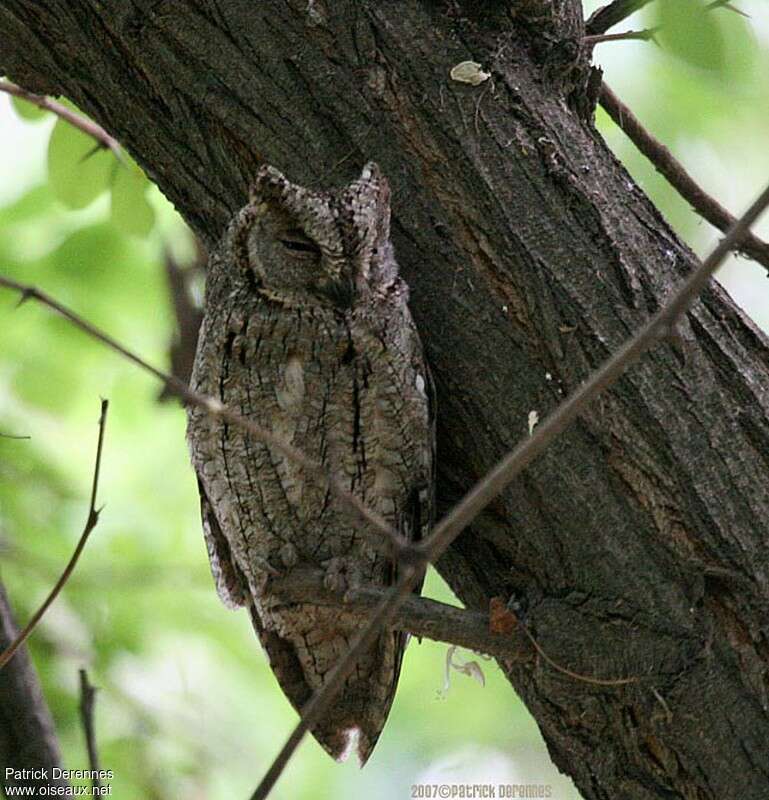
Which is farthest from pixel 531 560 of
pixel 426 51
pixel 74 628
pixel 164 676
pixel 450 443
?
pixel 164 676

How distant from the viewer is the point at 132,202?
3.23 meters

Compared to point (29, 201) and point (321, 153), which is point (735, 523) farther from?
point (29, 201)

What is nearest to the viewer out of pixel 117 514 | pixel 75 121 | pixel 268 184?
pixel 268 184

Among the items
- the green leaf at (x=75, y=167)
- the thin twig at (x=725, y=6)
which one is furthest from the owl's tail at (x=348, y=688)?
the thin twig at (x=725, y=6)

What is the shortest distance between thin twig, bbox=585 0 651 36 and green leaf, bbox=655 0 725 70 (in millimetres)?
621

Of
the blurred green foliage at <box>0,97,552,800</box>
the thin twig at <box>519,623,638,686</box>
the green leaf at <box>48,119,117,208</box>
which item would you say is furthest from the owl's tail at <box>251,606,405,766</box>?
the green leaf at <box>48,119,117,208</box>

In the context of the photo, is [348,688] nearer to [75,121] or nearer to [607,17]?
[607,17]

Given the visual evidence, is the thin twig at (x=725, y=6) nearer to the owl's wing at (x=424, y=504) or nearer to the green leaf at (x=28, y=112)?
the owl's wing at (x=424, y=504)

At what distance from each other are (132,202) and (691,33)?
1.84m

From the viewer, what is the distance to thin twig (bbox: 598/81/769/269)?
258 cm

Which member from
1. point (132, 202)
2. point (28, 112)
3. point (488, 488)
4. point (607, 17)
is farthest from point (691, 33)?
point (28, 112)

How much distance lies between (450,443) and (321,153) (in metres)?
0.62

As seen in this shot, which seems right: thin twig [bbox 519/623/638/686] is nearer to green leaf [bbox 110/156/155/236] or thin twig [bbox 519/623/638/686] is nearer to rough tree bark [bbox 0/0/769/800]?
rough tree bark [bbox 0/0/769/800]

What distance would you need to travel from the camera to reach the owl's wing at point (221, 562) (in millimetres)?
2684
